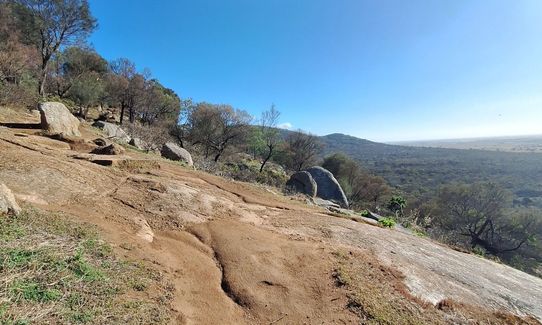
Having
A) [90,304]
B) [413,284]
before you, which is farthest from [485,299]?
[90,304]

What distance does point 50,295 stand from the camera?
3057mm

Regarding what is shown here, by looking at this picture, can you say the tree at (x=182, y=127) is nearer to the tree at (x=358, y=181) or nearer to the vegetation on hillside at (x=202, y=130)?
the vegetation on hillside at (x=202, y=130)

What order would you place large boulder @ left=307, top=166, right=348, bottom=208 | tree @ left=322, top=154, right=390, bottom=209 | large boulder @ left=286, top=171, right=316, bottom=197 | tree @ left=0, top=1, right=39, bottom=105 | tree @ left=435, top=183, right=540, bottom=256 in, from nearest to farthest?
tree @ left=0, top=1, right=39, bottom=105, large boulder @ left=286, top=171, right=316, bottom=197, large boulder @ left=307, top=166, right=348, bottom=208, tree @ left=435, top=183, right=540, bottom=256, tree @ left=322, top=154, right=390, bottom=209

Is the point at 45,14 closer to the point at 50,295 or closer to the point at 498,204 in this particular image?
the point at 50,295

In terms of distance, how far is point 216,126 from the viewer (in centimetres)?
3158

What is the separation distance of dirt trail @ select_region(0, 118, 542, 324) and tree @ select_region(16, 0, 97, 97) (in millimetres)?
19515

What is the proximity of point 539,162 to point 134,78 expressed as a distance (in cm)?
9507

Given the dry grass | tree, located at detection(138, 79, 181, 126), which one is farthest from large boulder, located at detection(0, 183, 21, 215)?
tree, located at detection(138, 79, 181, 126)

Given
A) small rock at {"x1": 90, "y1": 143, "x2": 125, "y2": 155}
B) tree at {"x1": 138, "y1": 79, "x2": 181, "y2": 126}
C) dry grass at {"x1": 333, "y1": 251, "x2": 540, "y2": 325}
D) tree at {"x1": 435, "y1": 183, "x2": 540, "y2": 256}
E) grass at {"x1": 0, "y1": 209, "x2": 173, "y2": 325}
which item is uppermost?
tree at {"x1": 138, "y1": 79, "x2": 181, "y2": 126}

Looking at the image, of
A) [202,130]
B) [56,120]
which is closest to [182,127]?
[202,130]

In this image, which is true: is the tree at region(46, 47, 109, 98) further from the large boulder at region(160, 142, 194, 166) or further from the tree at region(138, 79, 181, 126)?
the large boulder at region(160, 142, 194, 166)

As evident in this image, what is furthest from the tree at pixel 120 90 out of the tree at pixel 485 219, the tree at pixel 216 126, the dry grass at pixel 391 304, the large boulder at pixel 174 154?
the tree at pixel 485 219

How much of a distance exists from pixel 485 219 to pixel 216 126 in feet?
106

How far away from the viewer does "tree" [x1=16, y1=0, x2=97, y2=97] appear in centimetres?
2139
